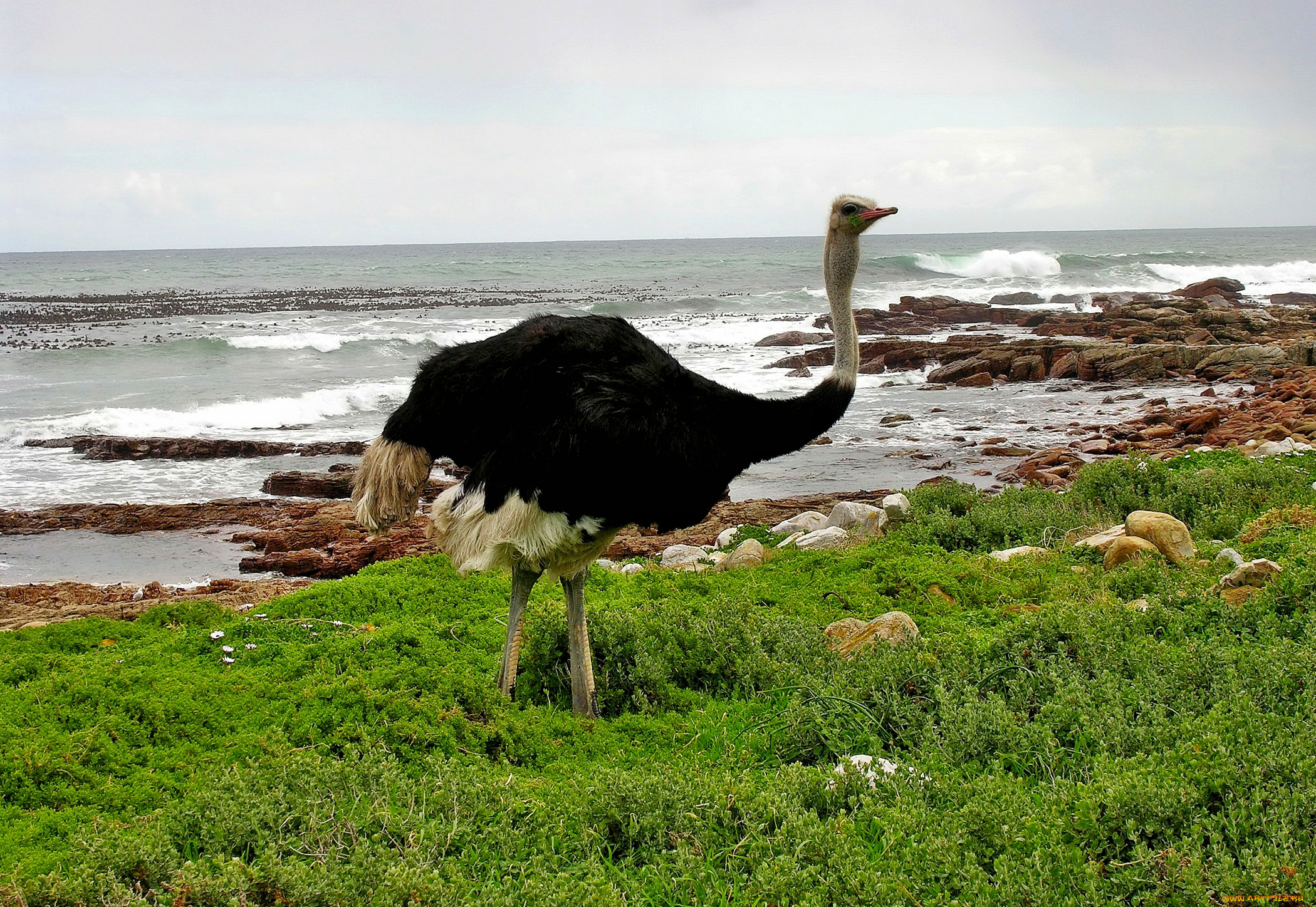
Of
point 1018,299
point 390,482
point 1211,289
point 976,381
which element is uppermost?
point 1211,289

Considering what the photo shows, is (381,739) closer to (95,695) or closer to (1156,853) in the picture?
(95,695)

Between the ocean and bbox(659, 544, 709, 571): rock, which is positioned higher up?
the ocean

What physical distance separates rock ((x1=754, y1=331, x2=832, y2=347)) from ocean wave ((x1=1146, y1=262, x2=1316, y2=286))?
32910 millimetres

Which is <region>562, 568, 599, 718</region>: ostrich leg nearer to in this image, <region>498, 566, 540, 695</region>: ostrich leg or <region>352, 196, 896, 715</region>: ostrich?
<region>352, 196, 896, 715</region>: ostrich

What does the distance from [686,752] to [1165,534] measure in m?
3.95

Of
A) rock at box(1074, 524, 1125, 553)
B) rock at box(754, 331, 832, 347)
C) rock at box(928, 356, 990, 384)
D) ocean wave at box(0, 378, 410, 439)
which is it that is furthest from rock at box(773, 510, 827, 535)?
rock at box(754, 331, 832, 347)

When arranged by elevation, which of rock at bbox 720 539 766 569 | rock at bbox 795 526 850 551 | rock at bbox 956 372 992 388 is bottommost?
rock at bbox 720 539 766 569

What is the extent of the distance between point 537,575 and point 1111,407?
1581 cm

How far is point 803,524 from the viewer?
988 cm

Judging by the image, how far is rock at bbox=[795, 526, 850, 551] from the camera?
330 inches

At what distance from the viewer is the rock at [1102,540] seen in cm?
679

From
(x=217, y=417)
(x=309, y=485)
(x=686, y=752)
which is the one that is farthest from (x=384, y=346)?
(x=686, y=752)

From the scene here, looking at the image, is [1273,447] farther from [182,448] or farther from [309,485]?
[182,448]

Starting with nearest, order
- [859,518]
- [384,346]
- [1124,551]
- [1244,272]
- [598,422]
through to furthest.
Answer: [598,422]
[1124,551]
[859,518]
[384,346]
[1244,272]
